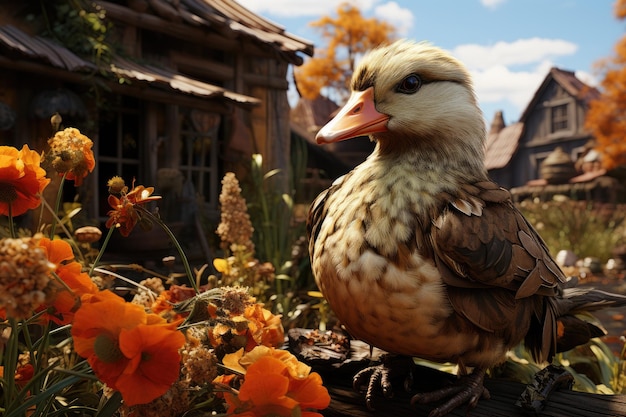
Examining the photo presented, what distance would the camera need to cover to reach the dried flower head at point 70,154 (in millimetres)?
1138

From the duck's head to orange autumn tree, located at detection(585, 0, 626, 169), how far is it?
58.5ft

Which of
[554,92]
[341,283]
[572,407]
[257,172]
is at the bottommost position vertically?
[572,407]

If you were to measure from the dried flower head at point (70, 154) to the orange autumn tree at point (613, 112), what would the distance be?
18.7m

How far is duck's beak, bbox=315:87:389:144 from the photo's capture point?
152 cm

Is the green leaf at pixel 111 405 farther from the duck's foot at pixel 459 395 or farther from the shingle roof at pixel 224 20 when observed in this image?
the shingle roof at pixel 224 20

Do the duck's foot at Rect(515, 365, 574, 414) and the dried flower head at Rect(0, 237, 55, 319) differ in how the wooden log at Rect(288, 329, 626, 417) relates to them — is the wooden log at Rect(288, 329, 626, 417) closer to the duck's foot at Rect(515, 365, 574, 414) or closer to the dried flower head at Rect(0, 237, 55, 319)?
the duck's foot at Rect(515, 365, 574, 414)

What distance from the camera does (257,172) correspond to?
4188mm

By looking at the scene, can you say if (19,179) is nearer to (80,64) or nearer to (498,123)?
(80,64)

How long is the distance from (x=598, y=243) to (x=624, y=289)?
2909 mm

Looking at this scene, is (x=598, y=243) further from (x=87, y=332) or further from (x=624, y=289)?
(x=87, y=332)

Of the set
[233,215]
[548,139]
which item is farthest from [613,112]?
[233,215]

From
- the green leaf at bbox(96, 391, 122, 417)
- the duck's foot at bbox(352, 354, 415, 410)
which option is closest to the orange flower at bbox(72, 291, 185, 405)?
the green leaf at bbox(96, 391, 122, 417)

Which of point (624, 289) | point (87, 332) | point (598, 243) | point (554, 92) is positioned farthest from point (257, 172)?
point (554, 92)

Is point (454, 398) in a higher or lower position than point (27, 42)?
lower
